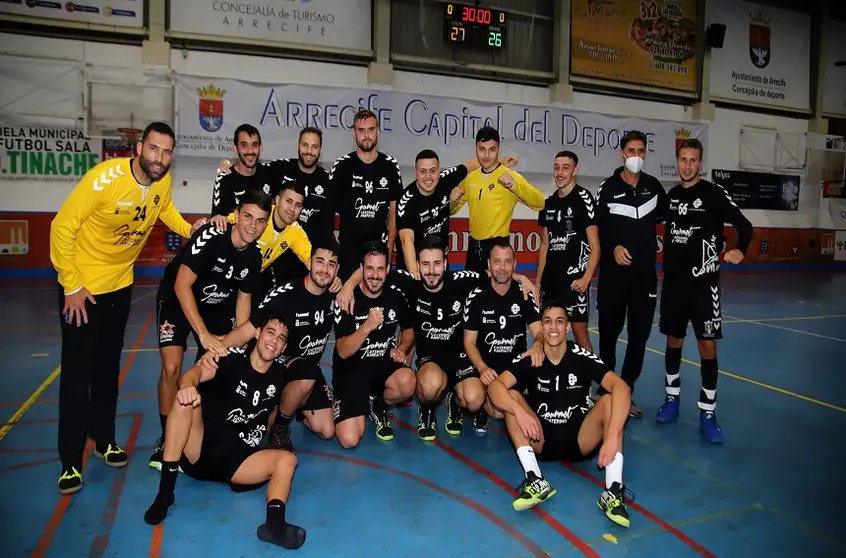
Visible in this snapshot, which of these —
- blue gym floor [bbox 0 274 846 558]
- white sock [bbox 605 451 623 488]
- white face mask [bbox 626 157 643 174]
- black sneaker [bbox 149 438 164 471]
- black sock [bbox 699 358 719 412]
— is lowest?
blue gym floor [bbox 0 274 846 558]

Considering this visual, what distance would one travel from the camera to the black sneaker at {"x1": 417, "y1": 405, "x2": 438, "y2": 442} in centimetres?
523

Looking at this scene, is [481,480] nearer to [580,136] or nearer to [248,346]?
[248,346]

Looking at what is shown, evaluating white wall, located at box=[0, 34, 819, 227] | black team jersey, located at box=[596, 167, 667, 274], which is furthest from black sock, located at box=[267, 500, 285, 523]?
white wall, located at box=[0, 34, 819, 227]

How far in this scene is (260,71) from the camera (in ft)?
50.0

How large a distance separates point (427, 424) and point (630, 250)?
102 inches

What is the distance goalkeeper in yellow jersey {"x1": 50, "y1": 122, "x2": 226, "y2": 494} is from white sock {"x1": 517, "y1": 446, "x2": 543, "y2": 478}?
117 inches

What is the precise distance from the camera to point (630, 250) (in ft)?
18.9

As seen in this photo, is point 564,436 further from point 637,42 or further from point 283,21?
point 637,42

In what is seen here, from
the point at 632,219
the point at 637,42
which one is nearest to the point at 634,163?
the point at 632,219

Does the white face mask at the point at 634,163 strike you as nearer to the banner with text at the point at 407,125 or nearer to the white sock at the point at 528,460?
the white sock at the point at 528,460

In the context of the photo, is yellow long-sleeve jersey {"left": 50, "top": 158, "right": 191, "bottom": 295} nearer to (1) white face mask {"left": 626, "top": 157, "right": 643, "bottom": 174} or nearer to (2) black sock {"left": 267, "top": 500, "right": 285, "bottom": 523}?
(2) black sock {"left": 267, "top": 500, "right": 285, "bottom": 523}

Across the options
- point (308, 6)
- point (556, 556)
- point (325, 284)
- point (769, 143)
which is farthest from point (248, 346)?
point (769, 143)

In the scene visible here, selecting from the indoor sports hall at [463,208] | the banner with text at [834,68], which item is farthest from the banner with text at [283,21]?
the banner with text at [834,68]

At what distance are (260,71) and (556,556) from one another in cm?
1458
